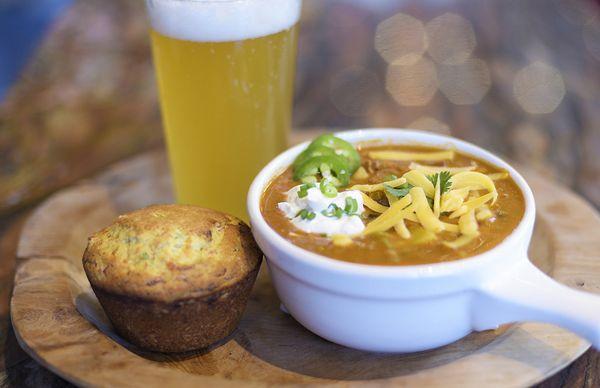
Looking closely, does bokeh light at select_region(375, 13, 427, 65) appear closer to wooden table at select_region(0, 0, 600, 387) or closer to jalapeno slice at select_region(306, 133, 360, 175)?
wooden table at select_region(0, 0, 600, 387)

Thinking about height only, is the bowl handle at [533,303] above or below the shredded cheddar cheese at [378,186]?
below

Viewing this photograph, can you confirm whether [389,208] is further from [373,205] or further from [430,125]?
[430,125]

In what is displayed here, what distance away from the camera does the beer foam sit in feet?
7.49

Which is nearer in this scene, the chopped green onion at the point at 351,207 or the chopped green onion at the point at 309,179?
the chopped green onion at the point at 351,207

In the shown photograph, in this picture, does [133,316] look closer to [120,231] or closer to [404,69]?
[120,231]

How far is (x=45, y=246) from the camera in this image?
240 centimetres

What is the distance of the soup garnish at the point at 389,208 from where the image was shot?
5.90 ft

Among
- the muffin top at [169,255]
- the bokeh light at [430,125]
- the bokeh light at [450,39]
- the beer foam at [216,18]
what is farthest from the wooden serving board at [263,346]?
the bokeh light at [450,39]

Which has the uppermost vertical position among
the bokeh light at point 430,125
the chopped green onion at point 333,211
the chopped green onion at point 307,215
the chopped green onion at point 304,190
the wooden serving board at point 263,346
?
the chopped green onion at point 304,190

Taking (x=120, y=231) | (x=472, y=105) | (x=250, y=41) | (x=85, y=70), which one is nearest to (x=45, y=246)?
(x=120, y=231)

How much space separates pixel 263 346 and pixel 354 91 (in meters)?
2.55

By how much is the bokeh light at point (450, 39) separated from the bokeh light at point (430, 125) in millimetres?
950

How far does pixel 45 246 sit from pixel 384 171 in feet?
4.39

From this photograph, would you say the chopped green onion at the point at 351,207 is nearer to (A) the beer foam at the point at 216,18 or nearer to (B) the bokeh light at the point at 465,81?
(A) the beer foam at the point at 216,18
